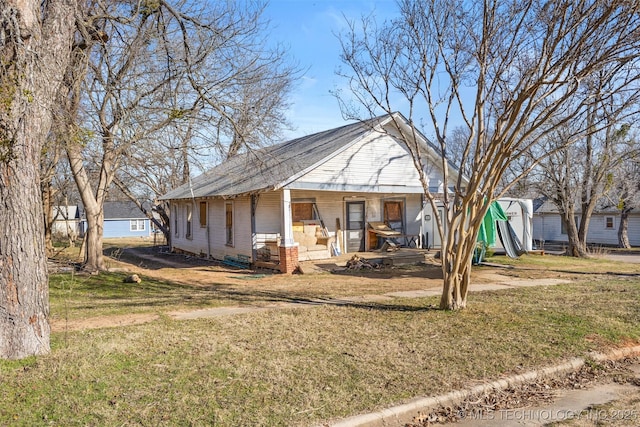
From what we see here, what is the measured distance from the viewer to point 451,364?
573 cm

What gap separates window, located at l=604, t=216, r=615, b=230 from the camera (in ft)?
124

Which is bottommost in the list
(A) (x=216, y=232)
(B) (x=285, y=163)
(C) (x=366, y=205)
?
(A) (x=216, y=232)

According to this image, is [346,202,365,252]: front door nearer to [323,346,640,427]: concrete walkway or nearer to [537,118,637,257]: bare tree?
[537,118,637,257]: bare tree

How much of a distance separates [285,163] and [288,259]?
3.33 metres

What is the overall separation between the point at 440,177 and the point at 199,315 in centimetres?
1298

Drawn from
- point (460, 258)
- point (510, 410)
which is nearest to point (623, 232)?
point (460, 258)

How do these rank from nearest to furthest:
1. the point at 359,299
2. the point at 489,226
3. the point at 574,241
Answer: the point at 359,299 < the point at 489,226 < the point at 574,241

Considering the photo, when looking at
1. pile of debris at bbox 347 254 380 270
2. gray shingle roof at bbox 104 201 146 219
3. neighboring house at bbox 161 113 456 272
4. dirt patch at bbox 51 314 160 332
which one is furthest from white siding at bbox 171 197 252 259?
gray shingle roof at bbox 104 201 146 219

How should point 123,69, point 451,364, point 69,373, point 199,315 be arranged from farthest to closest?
1. point 123,69
2. point 199,315
3. point 451,364
4. point 69,373

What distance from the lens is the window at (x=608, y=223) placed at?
37.8 m

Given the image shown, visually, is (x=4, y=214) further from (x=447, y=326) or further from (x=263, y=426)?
(x=447, y=326)

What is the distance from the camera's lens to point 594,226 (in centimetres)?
3903

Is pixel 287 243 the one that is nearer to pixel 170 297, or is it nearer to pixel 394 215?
pixel 170 297

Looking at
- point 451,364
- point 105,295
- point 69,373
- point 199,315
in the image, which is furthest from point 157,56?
point 451,364
